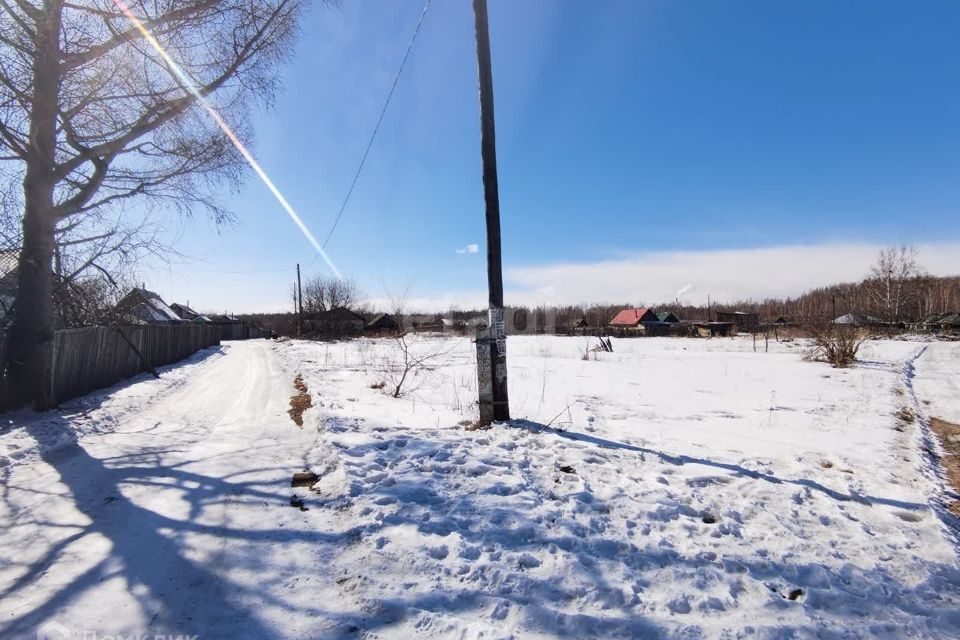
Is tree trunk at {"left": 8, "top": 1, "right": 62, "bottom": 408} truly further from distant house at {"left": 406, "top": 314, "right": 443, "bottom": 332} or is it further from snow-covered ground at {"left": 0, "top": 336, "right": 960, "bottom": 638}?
distant house at {"left": 406, "top": 314, "right": 443, "bottom": 332}

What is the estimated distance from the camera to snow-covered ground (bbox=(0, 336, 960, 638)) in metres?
2.20

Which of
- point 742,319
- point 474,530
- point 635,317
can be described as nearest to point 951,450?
point 474,530

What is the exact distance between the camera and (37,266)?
730 cm

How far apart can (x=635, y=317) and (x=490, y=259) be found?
62936 millimetres

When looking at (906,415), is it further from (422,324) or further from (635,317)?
(635,317)

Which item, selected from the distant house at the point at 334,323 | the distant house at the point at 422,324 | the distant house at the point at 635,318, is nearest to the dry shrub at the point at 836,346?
the distant house at the point at 422,324

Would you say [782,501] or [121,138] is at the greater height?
[121,138]

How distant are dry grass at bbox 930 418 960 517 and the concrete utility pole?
446cm

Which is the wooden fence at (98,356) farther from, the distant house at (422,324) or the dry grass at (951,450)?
the dry grass at (951,450)

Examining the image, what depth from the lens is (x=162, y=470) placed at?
14.2ft

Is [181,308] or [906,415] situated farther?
[181,308]

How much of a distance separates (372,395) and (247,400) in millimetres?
2492

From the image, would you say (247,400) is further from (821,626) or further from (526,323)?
(526,323)

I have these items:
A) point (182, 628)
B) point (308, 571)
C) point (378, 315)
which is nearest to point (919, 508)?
point (308, 571)
